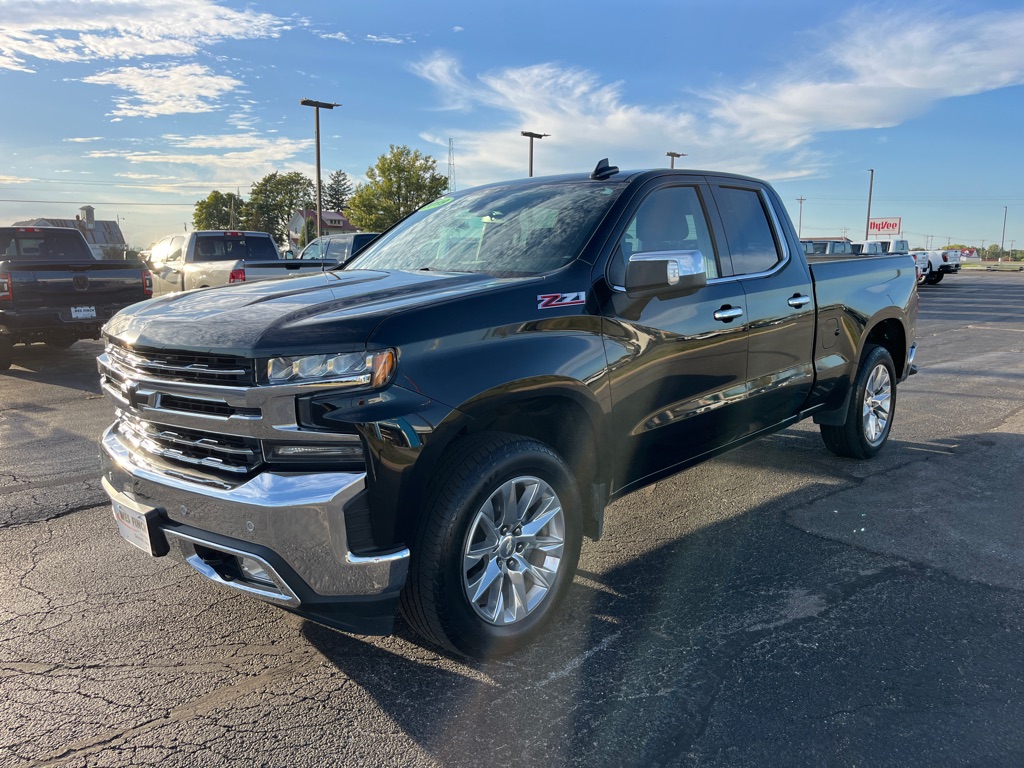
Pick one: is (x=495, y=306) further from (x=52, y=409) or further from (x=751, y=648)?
(x=52, y=409)

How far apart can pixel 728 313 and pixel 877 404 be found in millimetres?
2331

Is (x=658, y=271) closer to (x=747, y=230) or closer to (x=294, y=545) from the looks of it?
(x=747, y=230)

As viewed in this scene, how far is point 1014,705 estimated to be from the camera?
2.66m

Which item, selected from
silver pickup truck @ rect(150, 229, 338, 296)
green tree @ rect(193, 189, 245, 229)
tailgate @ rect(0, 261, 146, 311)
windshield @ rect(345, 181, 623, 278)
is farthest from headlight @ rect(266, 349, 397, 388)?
green tree @ rect(193, 189, 245, 229)

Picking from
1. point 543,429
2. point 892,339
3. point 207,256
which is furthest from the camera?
point 207,256

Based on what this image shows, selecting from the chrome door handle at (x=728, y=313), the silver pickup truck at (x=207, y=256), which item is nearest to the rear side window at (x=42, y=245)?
the silver pickup truck at (x=207, y=256)

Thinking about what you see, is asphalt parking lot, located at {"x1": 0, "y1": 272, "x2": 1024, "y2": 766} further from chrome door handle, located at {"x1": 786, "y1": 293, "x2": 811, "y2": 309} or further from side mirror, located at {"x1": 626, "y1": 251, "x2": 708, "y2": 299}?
side mirror, located at {"x1": 626, "y1": 251, "x2": 708, "y2": 299}

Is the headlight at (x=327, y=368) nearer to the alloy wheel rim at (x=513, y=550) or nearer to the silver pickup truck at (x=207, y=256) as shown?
the alloy wheel rim at (x=513, y=550)

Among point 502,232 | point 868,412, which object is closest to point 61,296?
point 502,232

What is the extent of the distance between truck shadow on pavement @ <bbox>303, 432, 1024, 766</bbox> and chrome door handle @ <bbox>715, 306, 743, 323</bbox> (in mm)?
1179

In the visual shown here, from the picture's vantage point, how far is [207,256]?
1441 centimetres

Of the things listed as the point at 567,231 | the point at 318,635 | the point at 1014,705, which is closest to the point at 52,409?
the point at 318,635

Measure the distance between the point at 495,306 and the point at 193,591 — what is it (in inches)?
78.2

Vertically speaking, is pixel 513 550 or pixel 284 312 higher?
pixel 284 312
